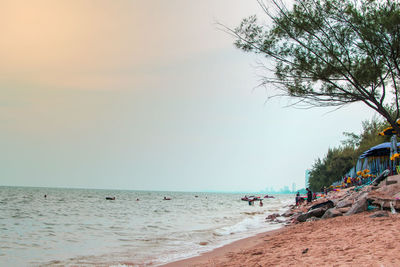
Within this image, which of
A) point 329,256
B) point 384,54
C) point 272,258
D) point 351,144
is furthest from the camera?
point 351,144

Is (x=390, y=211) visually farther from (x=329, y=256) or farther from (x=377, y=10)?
(x=377, y=10)

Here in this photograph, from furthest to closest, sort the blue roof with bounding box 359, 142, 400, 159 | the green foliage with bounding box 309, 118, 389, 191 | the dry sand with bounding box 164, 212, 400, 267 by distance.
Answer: the green foliage with bounding box 309, 118, 389, 191, the blue roof with bounding box 359, 142, 400, 159, the dry sand with bounding box 164, 212, 400, 267

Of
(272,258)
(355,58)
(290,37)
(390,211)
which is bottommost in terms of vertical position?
(272,258)

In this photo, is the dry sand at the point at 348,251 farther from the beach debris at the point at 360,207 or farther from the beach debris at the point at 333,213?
the beach debris at the point at 333,213


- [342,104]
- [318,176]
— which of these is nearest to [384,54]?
[342,104]

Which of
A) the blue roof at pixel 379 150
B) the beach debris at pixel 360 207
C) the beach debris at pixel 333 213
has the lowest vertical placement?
the beach debris at pixel 333 213

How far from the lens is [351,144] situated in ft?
168

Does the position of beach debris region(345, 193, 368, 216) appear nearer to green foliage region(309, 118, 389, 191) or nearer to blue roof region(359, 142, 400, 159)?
blue roof region(359, 142, 400, 159)

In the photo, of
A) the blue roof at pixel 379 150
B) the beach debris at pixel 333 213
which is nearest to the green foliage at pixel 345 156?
the blue roof at pixel 379 150

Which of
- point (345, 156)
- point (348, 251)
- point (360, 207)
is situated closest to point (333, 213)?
point (360, 207)

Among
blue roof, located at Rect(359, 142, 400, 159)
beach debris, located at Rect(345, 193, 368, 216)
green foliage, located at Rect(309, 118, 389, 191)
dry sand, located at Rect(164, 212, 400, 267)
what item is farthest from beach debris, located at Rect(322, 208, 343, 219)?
green foliage, located at Rect(309, 118, 389, 191)

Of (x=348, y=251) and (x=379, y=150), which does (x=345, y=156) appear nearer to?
(x=379, y=150)

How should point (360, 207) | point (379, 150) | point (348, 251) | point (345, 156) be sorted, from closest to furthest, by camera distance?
point (348, 251)
point (360, 207)
point (379, 150)
point (345, 156)

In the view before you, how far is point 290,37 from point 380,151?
13.6 m
